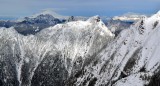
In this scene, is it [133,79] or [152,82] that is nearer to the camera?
[133,79]

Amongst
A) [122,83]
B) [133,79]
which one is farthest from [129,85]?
[133,79]

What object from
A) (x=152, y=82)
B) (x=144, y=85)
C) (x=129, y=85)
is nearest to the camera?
(x=129, y=85)

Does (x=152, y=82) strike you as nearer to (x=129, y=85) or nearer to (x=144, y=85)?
(x=144, y=85)

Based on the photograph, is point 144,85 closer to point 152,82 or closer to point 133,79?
point 133,79

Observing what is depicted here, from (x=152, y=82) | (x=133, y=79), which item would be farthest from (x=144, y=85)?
(x=152, y=82)

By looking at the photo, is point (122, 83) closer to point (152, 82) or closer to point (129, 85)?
point (129, 85)

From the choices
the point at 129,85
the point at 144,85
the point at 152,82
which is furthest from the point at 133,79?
the point at 152,82

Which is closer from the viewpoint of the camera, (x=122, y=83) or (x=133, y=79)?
(x=122, y=83)

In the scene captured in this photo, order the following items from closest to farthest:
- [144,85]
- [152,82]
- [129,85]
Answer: [129,85], [144,85], [152,82]
